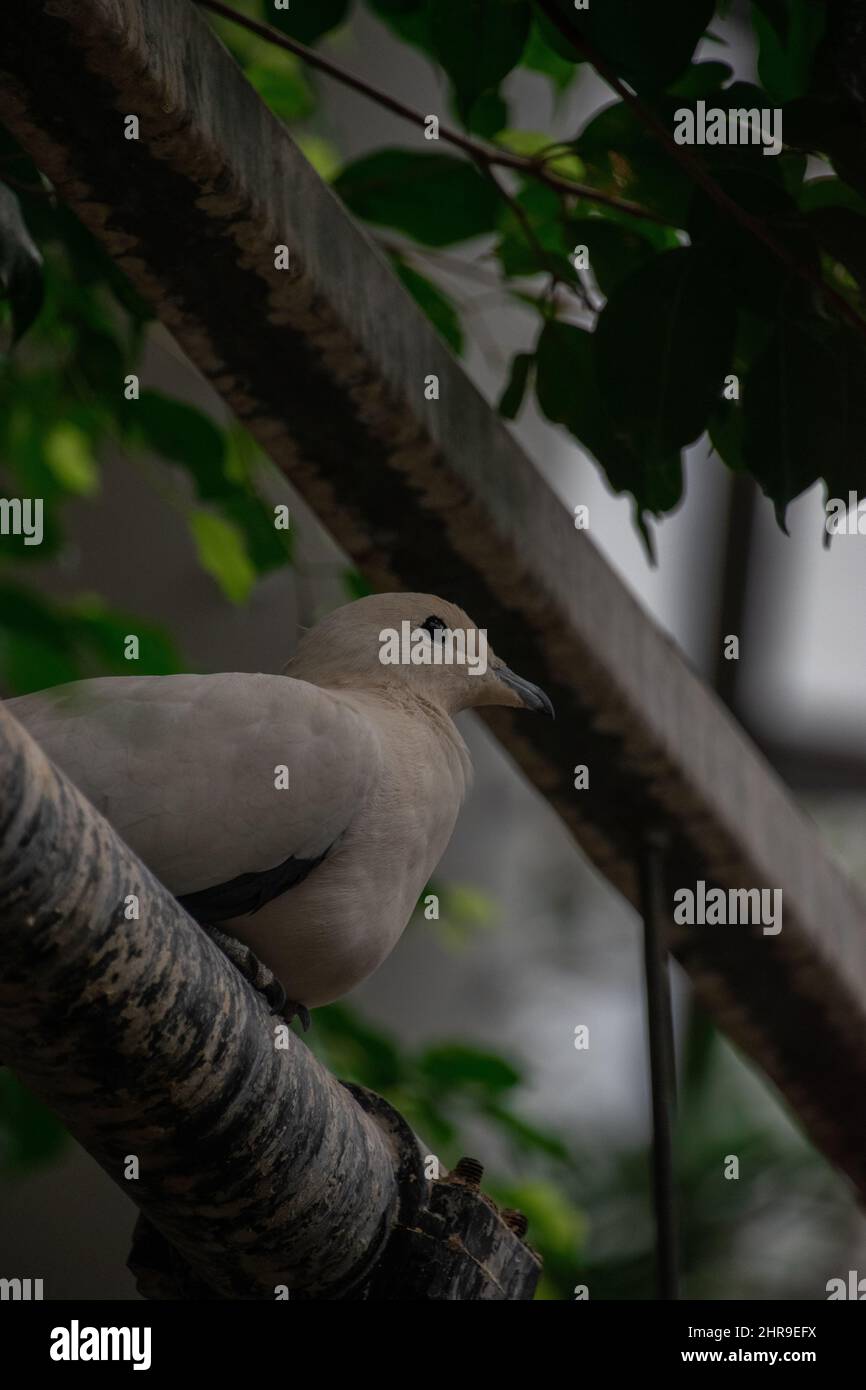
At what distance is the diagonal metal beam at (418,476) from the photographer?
3.26ft

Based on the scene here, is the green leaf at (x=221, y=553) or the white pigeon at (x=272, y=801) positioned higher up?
the green leaf at (x=221, y=553)

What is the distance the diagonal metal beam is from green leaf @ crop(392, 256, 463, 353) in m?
0.20

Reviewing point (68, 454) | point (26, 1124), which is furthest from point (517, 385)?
point (26, 1124)

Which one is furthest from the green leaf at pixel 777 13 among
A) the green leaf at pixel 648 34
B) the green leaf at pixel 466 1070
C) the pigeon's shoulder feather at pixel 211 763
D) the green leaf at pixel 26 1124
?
the green leaf at pixel 26 1124

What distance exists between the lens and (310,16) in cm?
116

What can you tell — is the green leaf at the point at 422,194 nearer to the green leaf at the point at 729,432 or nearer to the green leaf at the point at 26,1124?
the green leaf at the point at 729,432

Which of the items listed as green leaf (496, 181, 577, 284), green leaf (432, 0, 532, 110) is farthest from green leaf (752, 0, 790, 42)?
green leaf (496, 181, 577, 284)

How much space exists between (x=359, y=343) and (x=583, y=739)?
496 millimetres

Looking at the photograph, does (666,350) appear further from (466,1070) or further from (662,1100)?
(466,1070)

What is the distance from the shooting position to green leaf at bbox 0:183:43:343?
113cm

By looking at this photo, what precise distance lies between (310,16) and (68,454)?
100 centimetres

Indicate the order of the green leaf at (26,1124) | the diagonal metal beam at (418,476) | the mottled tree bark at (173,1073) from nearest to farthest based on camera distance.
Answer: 1. the mottled tree bark at (173,1073)
2. the diagonal metal beam at (418,476)
3. the green leaf at (26,1124)

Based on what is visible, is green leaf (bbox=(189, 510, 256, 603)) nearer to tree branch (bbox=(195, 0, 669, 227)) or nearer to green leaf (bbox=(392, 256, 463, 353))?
green leaf (bbox=(392, 256, 463, 353))

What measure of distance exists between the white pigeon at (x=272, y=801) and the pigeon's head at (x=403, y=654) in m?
0.05
